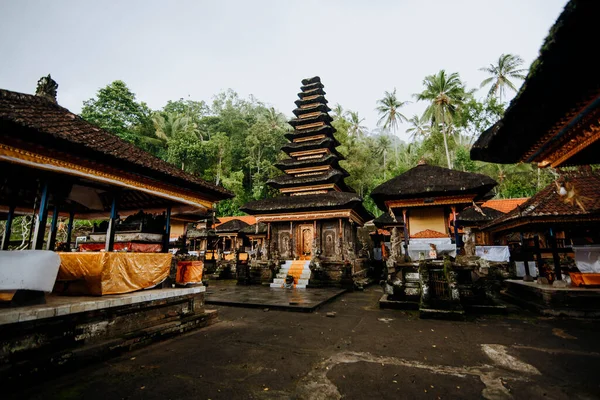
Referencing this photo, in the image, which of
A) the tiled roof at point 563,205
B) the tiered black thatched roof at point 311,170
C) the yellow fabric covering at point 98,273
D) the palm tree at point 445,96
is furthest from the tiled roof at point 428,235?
the palm tree at point 445,96

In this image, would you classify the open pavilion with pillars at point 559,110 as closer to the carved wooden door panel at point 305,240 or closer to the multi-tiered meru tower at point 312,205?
the multi-tiered meru tower at point 312,205

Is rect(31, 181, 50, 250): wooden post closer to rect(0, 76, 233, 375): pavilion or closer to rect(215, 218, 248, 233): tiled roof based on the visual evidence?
rect(0, 76, 233, 375): pavilion

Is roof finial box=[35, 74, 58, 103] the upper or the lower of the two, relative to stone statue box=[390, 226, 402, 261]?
upper

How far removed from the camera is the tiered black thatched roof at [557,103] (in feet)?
6.50

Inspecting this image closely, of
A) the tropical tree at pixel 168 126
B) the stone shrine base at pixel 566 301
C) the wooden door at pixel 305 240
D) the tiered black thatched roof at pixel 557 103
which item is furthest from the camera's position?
the tropical tree at pixel 168 126

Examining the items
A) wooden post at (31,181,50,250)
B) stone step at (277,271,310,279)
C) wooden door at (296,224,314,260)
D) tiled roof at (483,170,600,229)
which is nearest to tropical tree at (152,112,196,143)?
wooden door at (296,224,314,260)

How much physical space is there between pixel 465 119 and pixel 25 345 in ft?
119

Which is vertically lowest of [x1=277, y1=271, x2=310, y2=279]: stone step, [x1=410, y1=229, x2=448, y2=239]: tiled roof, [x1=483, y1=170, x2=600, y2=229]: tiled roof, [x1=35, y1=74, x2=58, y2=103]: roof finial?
[x1=277, y1=271, x2=310, y2=279]: stone step

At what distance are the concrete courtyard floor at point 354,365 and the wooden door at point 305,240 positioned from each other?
12.3 metres

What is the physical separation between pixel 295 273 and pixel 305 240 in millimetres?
3906

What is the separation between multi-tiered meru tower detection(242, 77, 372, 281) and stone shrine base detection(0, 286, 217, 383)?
10132mm

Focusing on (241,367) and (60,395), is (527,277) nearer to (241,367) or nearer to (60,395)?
(241,367)

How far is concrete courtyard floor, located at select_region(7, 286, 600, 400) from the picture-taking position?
11.2ft

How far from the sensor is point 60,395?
10.8ft
